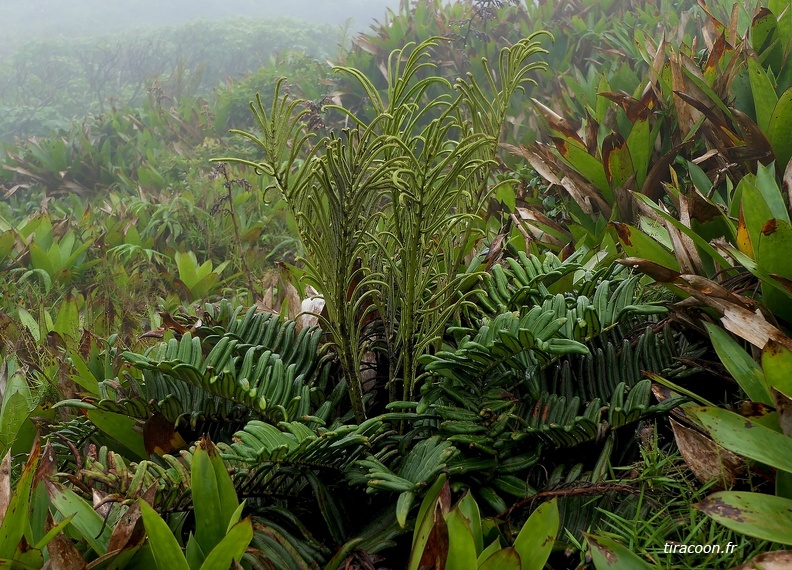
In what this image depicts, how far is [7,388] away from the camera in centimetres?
217

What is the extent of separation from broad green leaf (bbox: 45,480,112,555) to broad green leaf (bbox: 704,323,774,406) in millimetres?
1278

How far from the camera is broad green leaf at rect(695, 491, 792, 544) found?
1.06 metres

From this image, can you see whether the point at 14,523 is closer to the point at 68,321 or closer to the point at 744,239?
the point at 744,239

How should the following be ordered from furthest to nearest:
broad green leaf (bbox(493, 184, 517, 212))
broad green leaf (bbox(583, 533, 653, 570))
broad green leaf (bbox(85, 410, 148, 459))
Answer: broad green leaf (bbox(493, 184, 517, 212)) < broad green leaf (bbox(85, 410, 148, 459)) < broad green leaf (bbox(583, 533, 653, 570))

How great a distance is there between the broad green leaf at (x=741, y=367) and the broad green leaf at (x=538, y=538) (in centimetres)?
47

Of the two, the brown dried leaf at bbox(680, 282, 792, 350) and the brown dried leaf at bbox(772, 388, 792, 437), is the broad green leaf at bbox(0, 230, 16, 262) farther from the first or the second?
the brown dried leaf at bbox(772, 388, 792, 437)

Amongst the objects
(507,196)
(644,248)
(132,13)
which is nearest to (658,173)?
(507,196)

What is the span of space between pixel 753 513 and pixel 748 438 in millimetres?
127

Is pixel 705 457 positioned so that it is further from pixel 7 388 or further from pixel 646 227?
pixel 7 388

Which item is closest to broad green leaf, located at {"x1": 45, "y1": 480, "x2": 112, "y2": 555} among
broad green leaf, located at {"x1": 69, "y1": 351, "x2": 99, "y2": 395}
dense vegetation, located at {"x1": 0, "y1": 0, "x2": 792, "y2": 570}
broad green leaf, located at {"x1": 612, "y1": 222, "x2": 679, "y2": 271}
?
dense vegetation, located at {"x1": 0, "y1": 0, "x2": 792, "y2": 570}

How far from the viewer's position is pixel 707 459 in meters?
1.29

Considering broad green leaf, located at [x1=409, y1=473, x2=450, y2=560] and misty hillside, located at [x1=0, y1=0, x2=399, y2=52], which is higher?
misty hillside, located at [x1=0, y1=0, x2=399, y2=52]

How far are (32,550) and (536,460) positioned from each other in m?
1.00

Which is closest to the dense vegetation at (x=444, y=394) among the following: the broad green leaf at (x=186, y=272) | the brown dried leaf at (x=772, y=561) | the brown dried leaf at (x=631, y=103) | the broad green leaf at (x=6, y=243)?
the brown dried leaf at (x=772, y=561)
